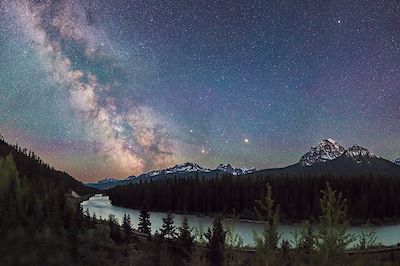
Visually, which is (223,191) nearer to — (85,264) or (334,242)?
(85,264)

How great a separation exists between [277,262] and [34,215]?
4176 centimetres

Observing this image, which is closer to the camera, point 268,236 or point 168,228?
point 268,236

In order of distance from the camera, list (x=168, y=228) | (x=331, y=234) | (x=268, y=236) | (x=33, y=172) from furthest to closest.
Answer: (x=33, y=172) → (x=168, y=228) → (x=268, y=236) → (x=331, y=234)

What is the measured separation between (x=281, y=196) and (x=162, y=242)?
80.5m

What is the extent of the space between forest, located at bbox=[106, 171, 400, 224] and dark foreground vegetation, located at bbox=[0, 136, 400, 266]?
184ft

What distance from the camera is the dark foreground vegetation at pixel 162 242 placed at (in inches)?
486

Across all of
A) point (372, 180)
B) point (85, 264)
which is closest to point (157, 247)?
point (85, 264)

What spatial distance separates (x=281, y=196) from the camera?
113m

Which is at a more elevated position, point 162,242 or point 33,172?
point 33,172

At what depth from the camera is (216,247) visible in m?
30.0

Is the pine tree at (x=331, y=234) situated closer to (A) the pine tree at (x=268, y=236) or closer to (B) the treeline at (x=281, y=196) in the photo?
(A) the pine tree at (x=268, y=236)

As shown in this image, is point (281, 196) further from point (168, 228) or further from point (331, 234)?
point (331, 234)

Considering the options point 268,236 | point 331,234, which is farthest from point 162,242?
point 331,234

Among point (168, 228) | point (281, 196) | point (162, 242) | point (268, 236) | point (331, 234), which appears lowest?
point (162, 242)
